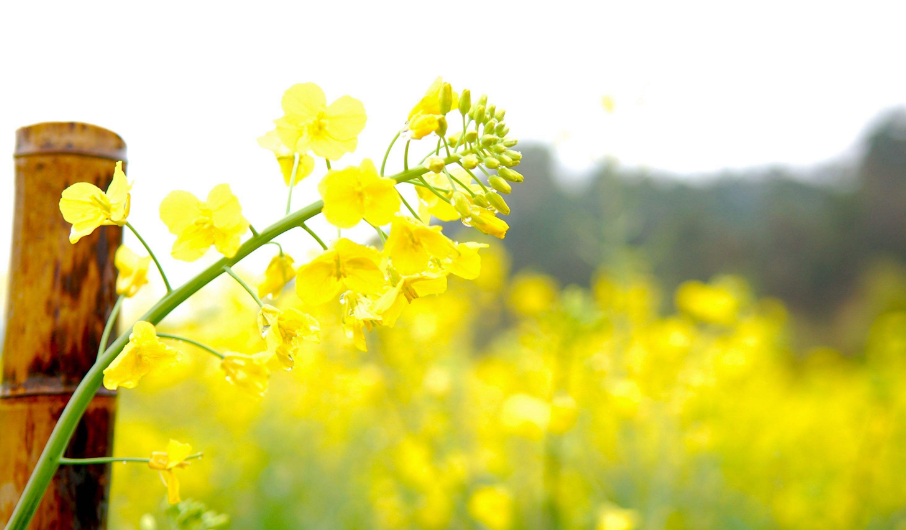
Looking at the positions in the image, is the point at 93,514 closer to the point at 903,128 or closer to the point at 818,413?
the point at 818,413

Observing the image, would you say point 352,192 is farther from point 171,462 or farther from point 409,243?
point 171,462

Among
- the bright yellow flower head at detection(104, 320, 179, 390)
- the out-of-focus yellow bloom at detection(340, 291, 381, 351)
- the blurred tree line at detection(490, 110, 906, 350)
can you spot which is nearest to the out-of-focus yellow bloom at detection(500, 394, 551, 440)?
the out-of-focus yellow bloom at detection(340, 291, 381, 351)

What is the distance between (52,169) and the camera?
821 millimetres

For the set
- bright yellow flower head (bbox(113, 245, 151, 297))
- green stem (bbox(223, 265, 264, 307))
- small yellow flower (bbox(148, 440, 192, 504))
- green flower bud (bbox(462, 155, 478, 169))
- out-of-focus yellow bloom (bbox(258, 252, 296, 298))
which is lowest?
small yellow flower (bbox(148, 440, 192, 504))

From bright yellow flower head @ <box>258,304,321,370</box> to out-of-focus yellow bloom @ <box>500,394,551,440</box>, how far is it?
44.4 inches

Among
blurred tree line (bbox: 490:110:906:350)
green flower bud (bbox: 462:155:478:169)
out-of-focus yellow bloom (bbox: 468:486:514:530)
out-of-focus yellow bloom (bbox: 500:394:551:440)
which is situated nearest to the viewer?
green flower bud (bbox: 462:155:478:169)

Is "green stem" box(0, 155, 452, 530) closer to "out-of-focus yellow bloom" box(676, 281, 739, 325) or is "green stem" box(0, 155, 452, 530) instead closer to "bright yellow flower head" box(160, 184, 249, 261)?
"bright yellow flower head" box(160, 184, 249, 261)

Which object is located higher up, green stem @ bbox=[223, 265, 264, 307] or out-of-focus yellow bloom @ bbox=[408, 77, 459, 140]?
out-of-focus yellow bloom @ bbox=[408, 77, 459, 140]

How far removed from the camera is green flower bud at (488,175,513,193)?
2.47 ft

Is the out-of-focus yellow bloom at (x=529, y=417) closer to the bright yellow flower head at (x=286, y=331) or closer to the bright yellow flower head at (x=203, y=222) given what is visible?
the bright yellow flower head at (x=286, y=331)

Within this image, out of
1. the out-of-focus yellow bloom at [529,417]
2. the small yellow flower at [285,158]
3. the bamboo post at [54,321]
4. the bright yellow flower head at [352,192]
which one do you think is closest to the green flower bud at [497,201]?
the bright yellow flower head at [352,192]

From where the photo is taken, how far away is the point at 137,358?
25.7 inches

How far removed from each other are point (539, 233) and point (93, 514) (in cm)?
819

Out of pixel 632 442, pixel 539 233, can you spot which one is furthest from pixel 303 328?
pixel 539 233
